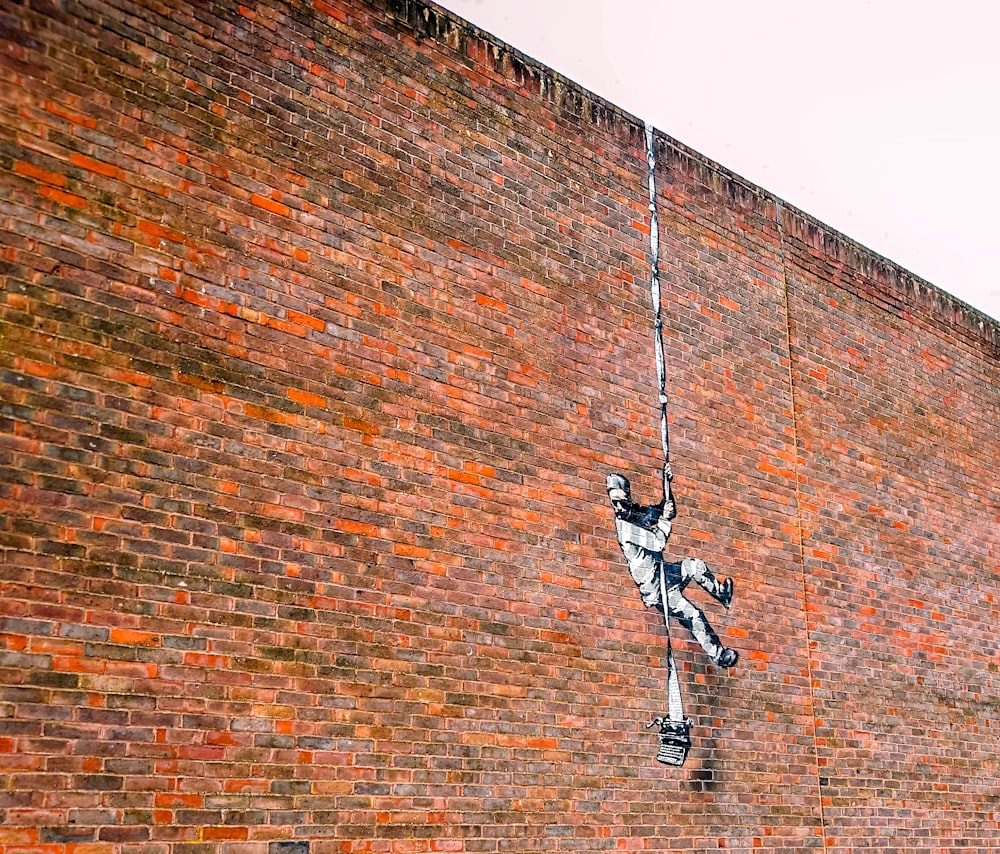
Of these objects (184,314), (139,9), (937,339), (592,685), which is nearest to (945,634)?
(937,339)

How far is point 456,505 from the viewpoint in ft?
21.3

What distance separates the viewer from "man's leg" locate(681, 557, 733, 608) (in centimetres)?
765

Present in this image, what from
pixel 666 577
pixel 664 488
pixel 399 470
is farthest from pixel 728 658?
pixel 399 470

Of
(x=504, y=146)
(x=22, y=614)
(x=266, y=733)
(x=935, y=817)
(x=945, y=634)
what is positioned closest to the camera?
(x=22, y=614)

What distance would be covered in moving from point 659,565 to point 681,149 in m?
3.15

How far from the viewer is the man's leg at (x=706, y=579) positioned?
765 cm

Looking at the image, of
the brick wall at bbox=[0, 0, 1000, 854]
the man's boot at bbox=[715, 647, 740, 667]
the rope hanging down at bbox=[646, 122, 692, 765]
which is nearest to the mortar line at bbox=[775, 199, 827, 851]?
the brick wall at bbox=[0, 0, 1000, 854]

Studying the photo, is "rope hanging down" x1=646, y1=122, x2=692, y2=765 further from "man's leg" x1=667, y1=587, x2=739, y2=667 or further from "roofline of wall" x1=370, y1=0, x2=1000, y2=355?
"roofline of wall" x1=370, y1=0, x2=1000, y2=355

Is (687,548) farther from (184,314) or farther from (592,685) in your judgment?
(184,314)

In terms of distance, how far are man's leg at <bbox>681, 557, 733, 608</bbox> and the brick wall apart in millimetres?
111

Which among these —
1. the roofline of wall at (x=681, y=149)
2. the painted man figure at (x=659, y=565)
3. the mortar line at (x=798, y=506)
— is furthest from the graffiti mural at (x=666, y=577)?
the roofline of wall at (x=681, y=149)

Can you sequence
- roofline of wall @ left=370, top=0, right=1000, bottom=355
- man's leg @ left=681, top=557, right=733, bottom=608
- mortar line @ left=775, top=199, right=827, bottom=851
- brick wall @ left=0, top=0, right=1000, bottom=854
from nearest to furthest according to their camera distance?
brick wall @ left=0, top=0, right=1000, bottom=854
roofline of wall @ left=370, top=0, right=1000, bottom=355
man's leg @ left=681, top=557, right=733, bottom=608
mortar line @ left=775, top=199, right=827, bottom=851

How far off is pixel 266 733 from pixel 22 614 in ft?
4.08

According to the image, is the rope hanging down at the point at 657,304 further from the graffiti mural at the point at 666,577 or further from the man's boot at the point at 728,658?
the man's boot at the point at 728,658
